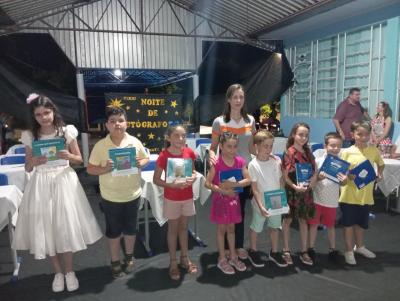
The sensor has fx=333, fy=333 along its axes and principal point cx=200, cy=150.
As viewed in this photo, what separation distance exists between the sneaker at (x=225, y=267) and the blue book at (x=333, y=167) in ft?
3.58

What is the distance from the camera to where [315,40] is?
748 centimetres

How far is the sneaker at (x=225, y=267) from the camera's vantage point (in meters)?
2.76

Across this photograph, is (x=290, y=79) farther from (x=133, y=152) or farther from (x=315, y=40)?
(x=133, y=152)

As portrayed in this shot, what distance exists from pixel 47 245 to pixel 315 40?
7.03 metres

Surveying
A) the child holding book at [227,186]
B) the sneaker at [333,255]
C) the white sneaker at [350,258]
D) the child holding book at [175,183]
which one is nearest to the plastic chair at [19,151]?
the child holding book at [175,183]

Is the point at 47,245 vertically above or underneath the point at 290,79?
underneath

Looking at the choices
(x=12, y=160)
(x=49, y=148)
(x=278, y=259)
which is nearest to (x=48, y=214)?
(x=49, y=148)

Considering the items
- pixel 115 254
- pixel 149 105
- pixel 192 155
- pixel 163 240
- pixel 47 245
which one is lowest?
pixel 163 240

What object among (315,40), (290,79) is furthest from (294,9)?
(290,79)

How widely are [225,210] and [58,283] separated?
140 cm

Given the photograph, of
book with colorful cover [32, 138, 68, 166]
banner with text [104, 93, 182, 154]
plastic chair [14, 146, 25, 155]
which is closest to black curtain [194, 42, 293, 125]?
banner with text [104, 93, 182, 154]

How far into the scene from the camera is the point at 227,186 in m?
2.58

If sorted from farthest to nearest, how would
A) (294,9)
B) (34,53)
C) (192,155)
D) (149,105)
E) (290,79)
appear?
(290,79), (34,53), (294,9), (149,105), (192,155)

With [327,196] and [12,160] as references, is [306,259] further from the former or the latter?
[12,160]
